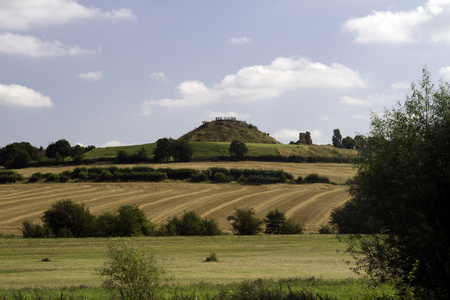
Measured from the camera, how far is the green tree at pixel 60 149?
134125mm

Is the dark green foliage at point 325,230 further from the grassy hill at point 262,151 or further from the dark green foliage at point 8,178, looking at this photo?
the grassy hill at point 262,151

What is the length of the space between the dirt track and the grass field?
12.8m

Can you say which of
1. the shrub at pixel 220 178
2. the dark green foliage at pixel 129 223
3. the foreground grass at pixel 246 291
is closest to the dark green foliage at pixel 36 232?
the dark green foliage at pixel 129 223

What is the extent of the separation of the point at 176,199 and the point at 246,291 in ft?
198

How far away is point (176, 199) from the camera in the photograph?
75.8 metres

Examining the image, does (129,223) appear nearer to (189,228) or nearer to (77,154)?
(189,228)

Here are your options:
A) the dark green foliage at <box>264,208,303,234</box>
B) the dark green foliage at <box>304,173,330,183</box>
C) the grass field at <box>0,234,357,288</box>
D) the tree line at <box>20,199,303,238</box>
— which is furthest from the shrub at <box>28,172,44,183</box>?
the dark green foliage at <box>264,208,303,234</box>

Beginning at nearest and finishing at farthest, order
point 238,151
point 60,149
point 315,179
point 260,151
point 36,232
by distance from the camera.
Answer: point 36,232
point 315,179
point 238,151
point 60,149
point 260,151

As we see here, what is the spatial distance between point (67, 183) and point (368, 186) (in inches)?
3226

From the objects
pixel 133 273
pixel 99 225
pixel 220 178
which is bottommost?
pixel 99 225

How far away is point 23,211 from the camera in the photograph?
6438 centimetres

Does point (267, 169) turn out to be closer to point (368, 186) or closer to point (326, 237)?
point (326, 237)

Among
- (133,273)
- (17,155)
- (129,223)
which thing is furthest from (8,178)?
(133,273)

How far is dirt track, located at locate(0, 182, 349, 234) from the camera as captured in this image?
63.9 metres
